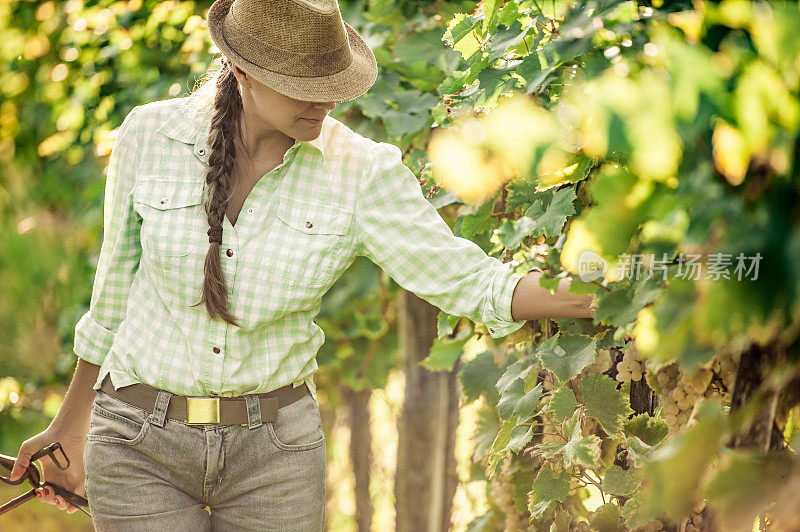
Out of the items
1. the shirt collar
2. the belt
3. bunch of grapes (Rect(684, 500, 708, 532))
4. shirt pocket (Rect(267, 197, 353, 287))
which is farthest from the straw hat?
bunch of grapes (Rect(684, 500, 708, 532))

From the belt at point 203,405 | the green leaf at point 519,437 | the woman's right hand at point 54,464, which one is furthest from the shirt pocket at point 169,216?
the green leaf at point 519,437

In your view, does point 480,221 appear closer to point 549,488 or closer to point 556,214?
point 556,214

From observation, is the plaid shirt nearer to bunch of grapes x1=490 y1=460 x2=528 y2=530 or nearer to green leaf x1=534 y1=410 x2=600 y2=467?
green leaf x1=534 y1=410 x2=600 y2=467

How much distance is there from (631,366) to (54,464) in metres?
1.27

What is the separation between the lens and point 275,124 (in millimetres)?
1679

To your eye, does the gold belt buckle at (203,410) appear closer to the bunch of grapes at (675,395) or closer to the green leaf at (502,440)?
the green leaf at (502,440)

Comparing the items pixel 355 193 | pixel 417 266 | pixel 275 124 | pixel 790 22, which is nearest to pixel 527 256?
pixel 417 266

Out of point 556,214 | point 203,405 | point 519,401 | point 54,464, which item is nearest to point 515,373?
point 519,401

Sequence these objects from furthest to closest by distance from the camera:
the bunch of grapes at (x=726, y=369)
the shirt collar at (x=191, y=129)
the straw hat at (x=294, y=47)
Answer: the shirt collar at (x=191, y=129) < the straw hat at (x=294, y=47) < the bunch of grapes at (x=726, y=369)

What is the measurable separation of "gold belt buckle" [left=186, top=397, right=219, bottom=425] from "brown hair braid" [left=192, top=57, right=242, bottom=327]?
16 centimetres

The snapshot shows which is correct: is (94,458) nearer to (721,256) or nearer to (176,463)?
(176,463)

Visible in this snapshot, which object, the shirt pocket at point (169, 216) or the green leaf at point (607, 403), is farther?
the shirt pocket at point (169, 216)

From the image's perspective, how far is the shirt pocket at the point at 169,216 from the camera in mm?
1673

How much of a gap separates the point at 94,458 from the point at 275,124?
74cm
